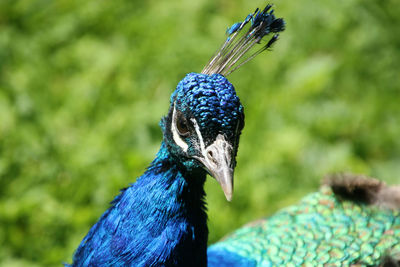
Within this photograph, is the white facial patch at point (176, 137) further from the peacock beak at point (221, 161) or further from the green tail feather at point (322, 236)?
the green tail feather at point (322, 236)

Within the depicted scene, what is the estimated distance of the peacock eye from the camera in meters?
1.37

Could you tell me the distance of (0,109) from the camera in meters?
2.71

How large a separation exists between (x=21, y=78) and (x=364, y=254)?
2192 millimetres

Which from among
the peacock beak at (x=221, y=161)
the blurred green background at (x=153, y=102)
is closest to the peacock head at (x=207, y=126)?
the peacock beak at (x=221, y=161)

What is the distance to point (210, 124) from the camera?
1300 millimetres

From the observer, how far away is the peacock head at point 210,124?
1.29m

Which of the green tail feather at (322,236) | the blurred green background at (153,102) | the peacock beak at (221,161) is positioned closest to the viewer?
the peacock beak at (221,161)

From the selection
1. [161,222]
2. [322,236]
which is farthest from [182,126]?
[322,236]

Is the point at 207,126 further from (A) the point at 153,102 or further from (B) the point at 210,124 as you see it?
(A) the point at 153,102

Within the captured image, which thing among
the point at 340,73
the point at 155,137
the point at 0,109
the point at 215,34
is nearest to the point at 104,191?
the point at 155,137

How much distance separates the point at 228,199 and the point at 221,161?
108 millimetres

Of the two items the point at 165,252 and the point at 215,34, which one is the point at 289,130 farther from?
the point at 165,252

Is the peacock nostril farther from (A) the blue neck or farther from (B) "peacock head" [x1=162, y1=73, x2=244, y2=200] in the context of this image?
(A) the blue neck

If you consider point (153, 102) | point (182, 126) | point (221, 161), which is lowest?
point (221, 161)
